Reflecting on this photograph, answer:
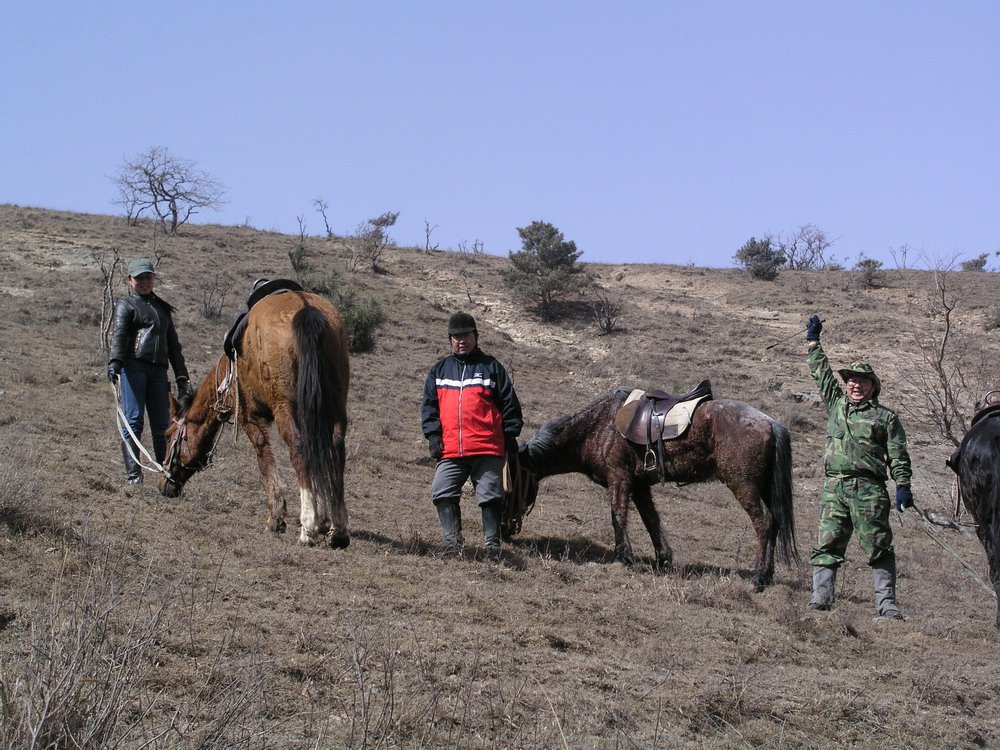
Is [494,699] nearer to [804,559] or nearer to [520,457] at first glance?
[520,457]

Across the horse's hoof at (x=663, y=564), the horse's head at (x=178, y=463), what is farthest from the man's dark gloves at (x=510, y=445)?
the horse's head at (x=178, y=463)

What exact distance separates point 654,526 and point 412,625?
4.00 m

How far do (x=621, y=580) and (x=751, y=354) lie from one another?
21515 mm

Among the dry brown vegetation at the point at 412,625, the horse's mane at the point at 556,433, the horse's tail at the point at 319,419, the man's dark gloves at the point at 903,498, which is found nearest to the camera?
the dry brown vegetation at the point at 412,625

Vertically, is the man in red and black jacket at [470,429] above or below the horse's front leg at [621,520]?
above

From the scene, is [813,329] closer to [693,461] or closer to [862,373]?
[862,373]

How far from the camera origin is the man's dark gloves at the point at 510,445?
7820mm

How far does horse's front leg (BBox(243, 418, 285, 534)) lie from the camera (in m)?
7.13

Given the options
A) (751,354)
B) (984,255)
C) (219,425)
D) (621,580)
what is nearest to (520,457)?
(621,580)

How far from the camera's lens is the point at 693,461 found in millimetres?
8398

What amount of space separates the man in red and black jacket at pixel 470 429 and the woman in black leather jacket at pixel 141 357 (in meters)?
2.68

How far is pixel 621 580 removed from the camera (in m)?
7.40

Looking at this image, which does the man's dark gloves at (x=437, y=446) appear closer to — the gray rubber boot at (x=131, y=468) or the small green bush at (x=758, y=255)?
the gray rubber boot at (x=131, y=468)

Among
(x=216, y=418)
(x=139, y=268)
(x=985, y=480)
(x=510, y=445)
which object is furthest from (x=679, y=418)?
(x=139, y=268)
